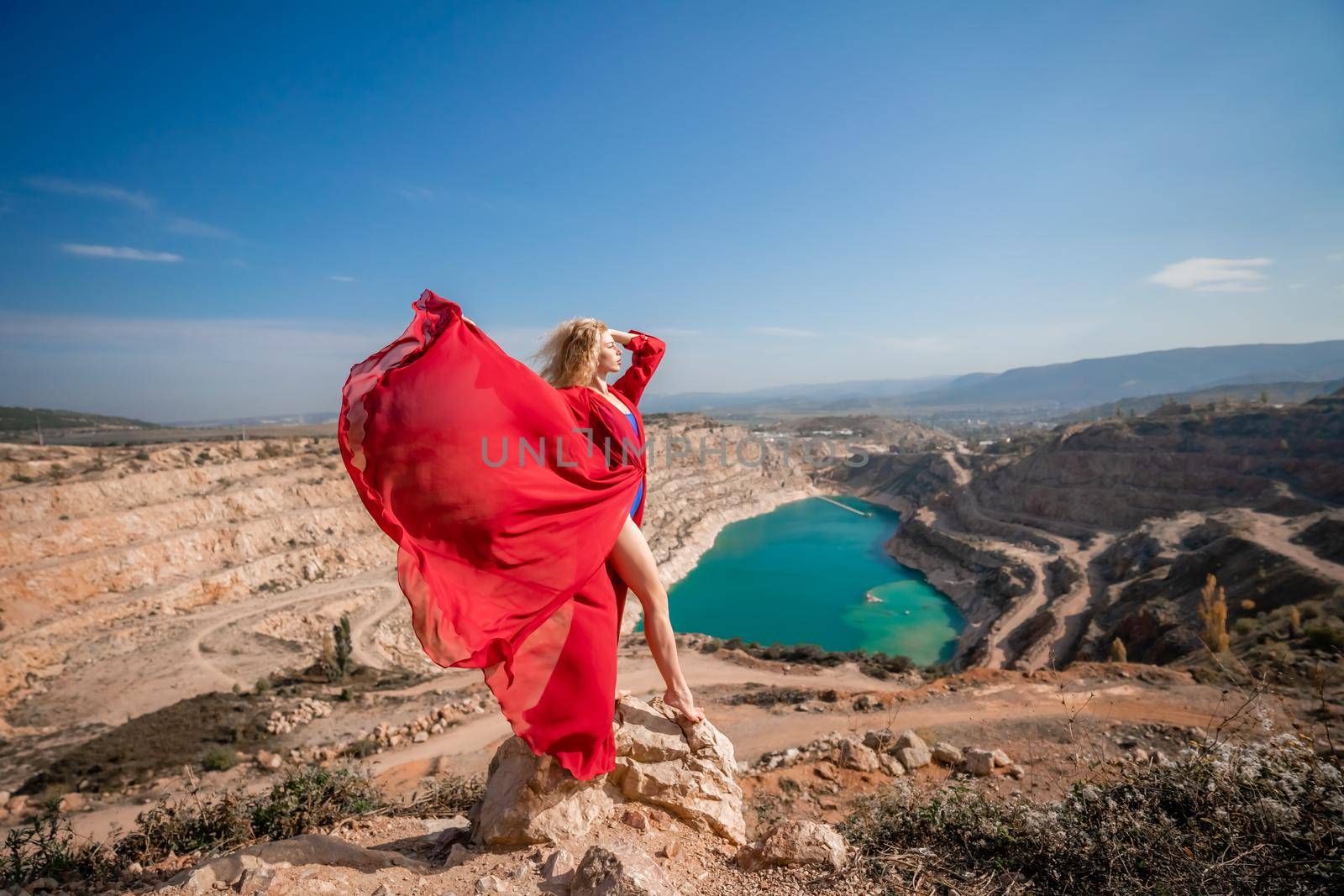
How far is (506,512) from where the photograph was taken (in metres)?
2.55

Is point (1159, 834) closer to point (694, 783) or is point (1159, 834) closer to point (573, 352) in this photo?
point (694, 783)

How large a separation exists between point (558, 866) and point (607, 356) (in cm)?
236

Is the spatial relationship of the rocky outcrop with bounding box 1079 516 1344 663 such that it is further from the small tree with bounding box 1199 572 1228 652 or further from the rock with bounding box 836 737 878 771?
the rock with bounding box 836 737 878 771

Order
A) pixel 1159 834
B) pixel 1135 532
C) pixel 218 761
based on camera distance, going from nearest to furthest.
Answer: pixel 1159 834, pixel 218 761, pixel 1135 532

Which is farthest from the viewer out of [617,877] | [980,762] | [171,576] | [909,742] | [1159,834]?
[171,576]

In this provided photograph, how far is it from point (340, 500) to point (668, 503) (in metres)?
21.6

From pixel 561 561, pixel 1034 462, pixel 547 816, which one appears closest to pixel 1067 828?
pixel 547 816

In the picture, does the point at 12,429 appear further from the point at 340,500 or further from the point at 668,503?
the point at 668,503

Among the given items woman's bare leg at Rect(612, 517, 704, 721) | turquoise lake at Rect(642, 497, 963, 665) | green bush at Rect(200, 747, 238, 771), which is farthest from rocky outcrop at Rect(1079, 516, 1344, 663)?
green bush at Rect(200, 747, 238, 771)

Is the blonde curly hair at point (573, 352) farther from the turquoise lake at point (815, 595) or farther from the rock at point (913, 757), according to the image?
the turquoise lake at point (815, 595)

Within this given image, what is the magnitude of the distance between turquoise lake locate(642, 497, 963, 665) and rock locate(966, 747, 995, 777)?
20151mm

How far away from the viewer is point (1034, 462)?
135 feet

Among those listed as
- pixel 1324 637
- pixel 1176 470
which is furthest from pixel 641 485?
pixel 1176 470

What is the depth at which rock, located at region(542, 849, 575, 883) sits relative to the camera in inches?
102
